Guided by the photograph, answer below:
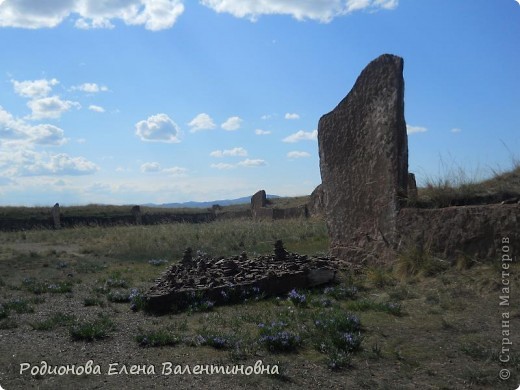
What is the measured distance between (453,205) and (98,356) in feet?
18.9

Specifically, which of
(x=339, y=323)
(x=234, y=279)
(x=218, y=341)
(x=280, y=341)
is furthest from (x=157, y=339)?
(x=234, y=279)

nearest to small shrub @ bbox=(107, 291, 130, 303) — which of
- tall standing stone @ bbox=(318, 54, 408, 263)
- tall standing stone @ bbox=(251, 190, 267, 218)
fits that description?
tall standing stone @ bbox=(318, 54, 408, 263)

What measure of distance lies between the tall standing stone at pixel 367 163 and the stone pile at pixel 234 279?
741mm

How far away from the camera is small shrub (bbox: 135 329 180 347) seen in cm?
535

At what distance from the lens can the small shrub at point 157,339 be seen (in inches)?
211

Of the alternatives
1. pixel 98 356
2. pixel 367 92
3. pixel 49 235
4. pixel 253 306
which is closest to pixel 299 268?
pixel 253 306

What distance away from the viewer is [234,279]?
7934mm

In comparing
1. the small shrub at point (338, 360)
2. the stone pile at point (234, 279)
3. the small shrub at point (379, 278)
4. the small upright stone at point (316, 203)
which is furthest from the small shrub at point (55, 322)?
the small upright stone at point (316, 203)

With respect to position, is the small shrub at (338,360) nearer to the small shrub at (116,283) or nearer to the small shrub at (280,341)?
the small shrub at (280,341)

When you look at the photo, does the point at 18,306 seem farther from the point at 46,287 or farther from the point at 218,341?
the point at 218,341

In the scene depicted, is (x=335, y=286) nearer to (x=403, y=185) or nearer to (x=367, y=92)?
(x=403, y=185)

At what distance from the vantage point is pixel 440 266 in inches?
294

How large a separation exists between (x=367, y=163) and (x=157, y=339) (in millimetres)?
4967

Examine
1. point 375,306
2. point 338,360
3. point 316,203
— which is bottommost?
point 338,360
